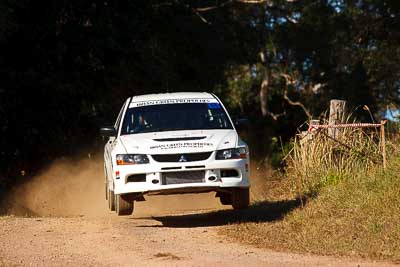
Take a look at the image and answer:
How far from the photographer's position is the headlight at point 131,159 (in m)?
13.0

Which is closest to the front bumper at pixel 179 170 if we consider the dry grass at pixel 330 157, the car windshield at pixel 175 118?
the car windshield at pixel 175 118

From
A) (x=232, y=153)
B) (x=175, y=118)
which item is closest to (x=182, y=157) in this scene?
(x=232, y=153)

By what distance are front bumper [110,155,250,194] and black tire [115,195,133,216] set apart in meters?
0.39

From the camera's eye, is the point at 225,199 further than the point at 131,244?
Yes

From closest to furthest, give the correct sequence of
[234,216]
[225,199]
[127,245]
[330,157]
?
[127,245] < [234,216] < [225,199] < [330,157]

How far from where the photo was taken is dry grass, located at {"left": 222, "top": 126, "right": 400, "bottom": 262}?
11.1 m

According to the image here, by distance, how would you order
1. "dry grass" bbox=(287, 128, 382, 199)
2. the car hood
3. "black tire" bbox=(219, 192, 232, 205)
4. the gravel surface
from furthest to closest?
"dry grass" bbox=(287, 128, 382, 199) < "black tire" bbox=(219, 192, 232, 205) < the car hood < the gravel surface

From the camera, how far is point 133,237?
1226cm

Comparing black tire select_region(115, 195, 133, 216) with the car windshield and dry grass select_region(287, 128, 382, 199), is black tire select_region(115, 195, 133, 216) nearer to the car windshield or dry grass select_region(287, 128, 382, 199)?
the car windshield

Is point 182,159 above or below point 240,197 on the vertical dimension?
above

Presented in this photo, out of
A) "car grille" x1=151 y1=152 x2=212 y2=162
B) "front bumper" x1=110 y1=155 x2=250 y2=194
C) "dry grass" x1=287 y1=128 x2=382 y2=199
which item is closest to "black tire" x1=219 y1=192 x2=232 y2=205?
"dry grass" x1=287 y1=128 x2=382 y2=199

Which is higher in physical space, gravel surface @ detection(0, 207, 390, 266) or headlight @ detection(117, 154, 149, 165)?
headlight @ detection(117, 154, 149, 165)

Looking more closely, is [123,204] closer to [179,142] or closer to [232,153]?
[179,142]

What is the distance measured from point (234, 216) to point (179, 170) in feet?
6.28
